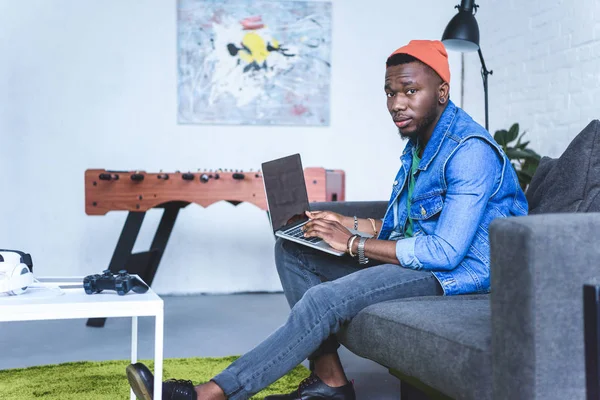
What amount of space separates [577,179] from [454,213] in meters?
0.45

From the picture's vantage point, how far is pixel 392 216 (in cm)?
214

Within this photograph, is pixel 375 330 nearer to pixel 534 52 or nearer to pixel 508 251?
pixel 508 251

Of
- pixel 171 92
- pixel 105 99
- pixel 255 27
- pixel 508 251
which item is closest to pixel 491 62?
pixel 255 27

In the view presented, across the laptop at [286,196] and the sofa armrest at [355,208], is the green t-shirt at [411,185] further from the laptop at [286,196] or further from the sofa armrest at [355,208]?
the sofa armrest at [355,208]

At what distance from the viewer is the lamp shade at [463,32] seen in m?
3.24

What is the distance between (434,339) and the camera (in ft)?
4.62

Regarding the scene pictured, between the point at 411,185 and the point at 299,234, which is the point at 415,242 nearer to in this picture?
the point at 411,185

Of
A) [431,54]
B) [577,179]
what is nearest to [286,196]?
[431,54]

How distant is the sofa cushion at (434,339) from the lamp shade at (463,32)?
1.82 metres

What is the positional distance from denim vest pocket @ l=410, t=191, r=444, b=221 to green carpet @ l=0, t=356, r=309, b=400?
75 centimetres

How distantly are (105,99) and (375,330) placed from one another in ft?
10.3

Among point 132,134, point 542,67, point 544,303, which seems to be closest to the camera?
point 544,303

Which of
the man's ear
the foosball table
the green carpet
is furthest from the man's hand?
the foosball table

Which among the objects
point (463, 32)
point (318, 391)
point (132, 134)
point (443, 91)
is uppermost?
point (463, 32)
